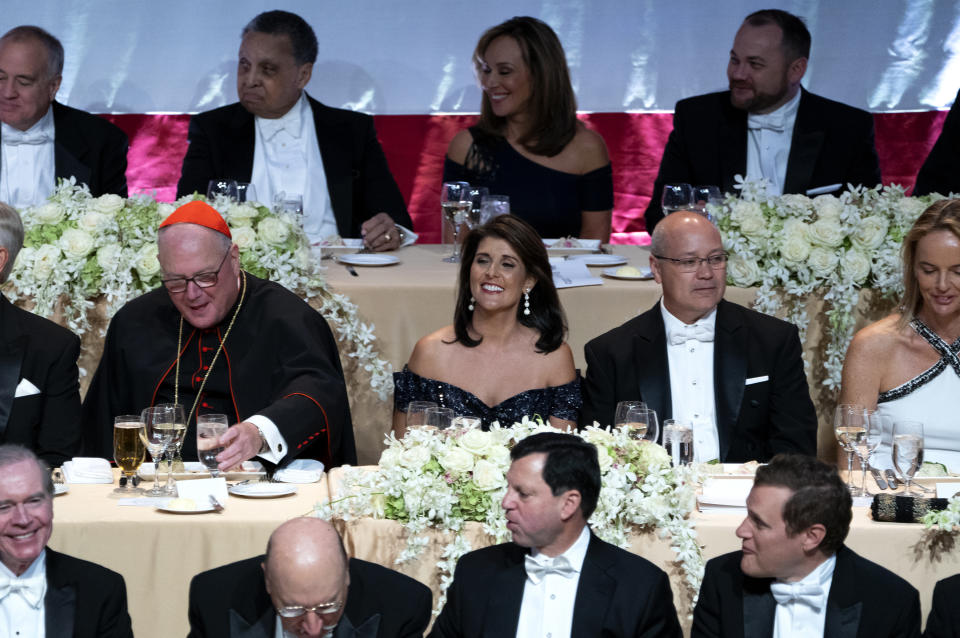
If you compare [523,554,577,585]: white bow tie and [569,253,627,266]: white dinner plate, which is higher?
[569,253,627,266]: white dinner plate

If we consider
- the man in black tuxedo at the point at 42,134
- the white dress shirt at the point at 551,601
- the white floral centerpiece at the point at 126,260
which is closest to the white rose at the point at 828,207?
the white floral centerpiece at the point at 126,260

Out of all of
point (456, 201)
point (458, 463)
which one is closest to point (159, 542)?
point (458, 463)

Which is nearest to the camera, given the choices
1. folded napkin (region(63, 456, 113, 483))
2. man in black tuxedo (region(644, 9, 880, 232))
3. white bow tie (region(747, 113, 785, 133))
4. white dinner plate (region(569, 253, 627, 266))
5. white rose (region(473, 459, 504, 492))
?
white rose (region(473, 459, 504, 492))

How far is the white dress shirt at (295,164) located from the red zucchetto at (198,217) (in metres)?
2.26

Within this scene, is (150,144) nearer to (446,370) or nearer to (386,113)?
(386,113)

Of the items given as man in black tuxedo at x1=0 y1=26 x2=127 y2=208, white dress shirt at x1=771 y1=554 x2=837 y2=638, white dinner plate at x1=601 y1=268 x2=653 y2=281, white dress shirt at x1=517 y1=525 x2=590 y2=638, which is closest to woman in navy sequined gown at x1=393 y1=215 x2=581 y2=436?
white dinner plate at x1=601 y1=268 x2=653 y2=281

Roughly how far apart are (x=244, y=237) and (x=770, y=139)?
3128 millimetres

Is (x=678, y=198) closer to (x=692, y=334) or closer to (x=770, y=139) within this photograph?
(x=692, y=334)

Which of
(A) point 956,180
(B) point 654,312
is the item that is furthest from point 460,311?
(A) point 956,180

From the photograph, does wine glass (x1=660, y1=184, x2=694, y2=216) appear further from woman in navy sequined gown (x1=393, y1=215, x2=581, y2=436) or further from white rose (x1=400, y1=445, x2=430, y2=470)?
white rose (x1=400, y1=445, x2=430, y2=470)

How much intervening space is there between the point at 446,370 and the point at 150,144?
4267 mm

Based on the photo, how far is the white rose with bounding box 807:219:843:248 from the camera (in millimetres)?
6137

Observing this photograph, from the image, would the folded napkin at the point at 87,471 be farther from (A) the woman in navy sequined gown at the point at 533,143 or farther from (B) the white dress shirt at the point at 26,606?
(A) the woman in navy sequined gown at the point at 533,143

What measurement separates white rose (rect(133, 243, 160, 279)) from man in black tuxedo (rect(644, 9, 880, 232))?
274 cm
